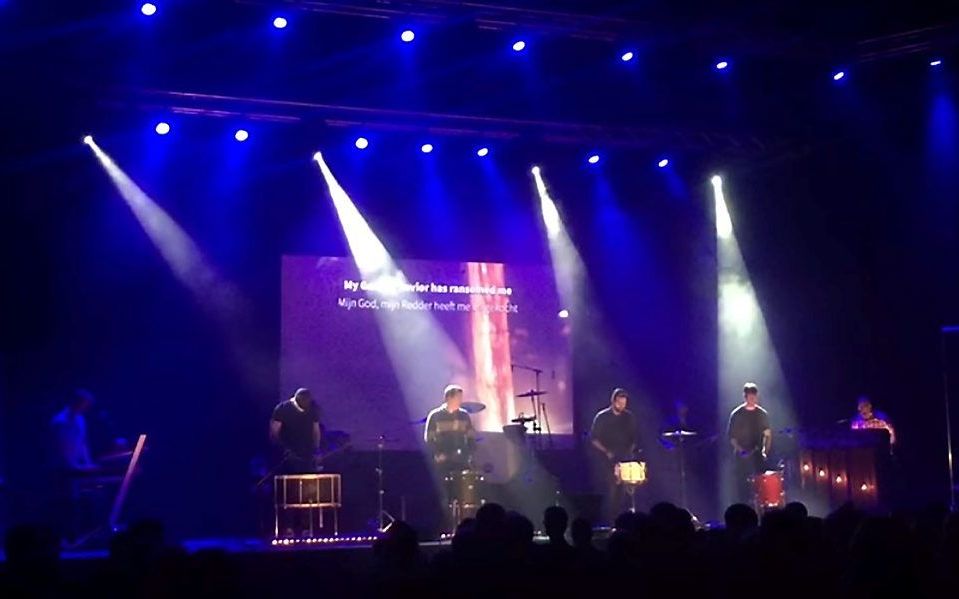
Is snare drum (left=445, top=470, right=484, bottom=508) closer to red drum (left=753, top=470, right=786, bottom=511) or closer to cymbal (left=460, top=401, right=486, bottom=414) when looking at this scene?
cymbal (left=460, top=401, right=486, bottom=414)

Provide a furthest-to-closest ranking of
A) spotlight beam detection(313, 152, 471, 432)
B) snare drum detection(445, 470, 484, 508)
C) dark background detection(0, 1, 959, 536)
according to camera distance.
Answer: spotlight beam detection(313, 152, 471, 432), snare drum detection(445, 470, 484, 508), dark background detection(0, 1, 959, 536)

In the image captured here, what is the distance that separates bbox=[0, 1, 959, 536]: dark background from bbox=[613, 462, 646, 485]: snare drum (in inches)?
102

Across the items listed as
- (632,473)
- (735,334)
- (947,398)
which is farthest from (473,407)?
(947,398)

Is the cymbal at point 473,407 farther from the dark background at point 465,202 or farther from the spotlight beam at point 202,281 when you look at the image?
the spotlight beam at point 202,281

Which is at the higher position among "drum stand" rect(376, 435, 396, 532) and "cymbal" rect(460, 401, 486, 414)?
"cymbal" rect(460, 401, 486, 414)

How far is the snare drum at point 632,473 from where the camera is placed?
43.1 ft

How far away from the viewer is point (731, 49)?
12227 millimetres

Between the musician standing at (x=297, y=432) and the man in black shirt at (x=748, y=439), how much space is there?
198 inches

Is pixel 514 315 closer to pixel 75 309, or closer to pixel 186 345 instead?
pixel 186 345

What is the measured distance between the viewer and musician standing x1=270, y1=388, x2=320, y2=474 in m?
12.4

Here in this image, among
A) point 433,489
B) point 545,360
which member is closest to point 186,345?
point 433,489

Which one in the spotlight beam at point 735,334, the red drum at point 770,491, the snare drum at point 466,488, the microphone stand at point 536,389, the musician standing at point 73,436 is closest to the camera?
the musician standing at point 73,436

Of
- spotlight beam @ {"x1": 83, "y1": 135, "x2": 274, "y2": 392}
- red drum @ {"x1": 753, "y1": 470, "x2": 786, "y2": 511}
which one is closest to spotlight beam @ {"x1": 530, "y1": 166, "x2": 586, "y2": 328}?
red drum @ {"x1": 753, "y1": 470, "x2": 786, "y2": 511}

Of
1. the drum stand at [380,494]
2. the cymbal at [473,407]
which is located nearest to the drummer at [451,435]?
the cymbal at [473,407]
